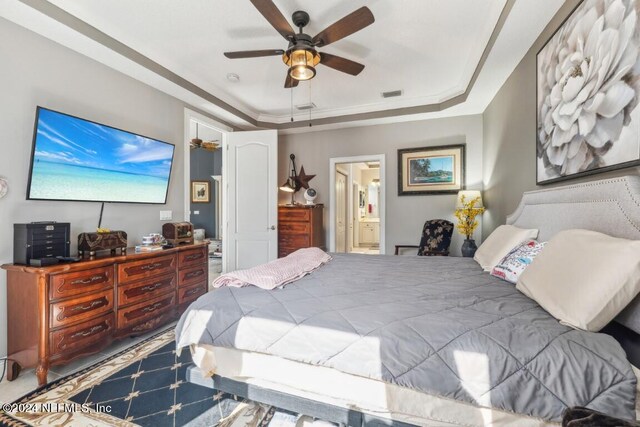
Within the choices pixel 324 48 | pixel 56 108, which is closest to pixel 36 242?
pixel 56 108

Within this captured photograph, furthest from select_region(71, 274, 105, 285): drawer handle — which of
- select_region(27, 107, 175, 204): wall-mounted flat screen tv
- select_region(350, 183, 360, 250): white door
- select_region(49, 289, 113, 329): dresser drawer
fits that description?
select_region(350, 183, 360, 250): white door

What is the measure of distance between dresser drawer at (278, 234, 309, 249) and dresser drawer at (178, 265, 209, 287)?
1509 millimetres

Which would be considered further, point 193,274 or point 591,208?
point 193,274

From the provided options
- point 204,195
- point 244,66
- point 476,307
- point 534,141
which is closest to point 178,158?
point 244,66

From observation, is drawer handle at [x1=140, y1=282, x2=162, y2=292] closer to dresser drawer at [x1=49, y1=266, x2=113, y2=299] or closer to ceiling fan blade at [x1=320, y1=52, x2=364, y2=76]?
dresser drawer at [x1=49, y1=266, x2=113, y2=299]

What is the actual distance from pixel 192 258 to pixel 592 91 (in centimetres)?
347

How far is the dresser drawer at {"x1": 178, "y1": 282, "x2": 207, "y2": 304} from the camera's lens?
2.92 meters

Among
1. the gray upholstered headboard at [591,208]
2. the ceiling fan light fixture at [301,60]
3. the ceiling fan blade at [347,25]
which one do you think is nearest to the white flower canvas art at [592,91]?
the gray upholstered headboard at [591,208]

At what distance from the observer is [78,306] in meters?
2.03

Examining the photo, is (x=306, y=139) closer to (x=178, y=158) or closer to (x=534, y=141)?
(x=178, y=158)

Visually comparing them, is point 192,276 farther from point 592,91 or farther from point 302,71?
point 592,91

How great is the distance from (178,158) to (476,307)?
351 centimetres

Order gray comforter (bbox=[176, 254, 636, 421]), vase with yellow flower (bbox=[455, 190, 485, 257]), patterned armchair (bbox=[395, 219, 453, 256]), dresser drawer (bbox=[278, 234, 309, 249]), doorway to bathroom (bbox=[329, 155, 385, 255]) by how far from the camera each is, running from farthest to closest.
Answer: doorway to bathroom (bbox=[329, 155, 385, 255]), dresser drawer (bbox=[278, 234, 309, 249]), patterned armchair (bbox=[395, 219, 453, 256]), vase with yellow flower (bbox=[455, 190, 485, 257]), gray comforter (bbox=[176, 254, 636, 421])

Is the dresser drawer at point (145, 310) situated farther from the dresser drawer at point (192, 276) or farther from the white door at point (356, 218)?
the white door at point (356, 218)
